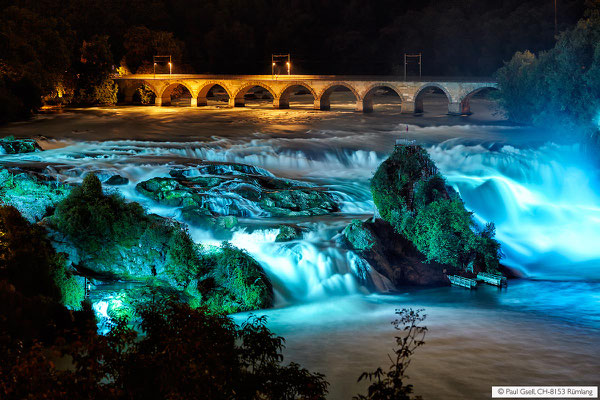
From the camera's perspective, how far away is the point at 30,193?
83.6 ft

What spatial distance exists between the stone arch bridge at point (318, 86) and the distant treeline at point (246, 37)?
209 inches

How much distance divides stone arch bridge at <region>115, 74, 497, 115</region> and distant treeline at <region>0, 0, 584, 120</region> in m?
5.31

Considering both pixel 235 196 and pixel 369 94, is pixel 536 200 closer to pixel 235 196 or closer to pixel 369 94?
pixel 235 196

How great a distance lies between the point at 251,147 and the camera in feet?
142

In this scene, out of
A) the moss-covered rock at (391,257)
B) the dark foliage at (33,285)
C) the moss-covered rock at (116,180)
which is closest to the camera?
the dark foliage at (33,285)

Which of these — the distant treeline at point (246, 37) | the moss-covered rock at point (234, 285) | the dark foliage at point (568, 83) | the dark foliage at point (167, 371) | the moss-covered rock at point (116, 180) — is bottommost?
the moss-covered rock at point (234, 285)

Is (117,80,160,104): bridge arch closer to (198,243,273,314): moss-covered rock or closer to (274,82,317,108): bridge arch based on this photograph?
(274,82,317,108): bridge arch

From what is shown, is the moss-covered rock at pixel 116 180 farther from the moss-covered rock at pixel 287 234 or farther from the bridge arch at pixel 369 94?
the bridge arch at pixel 369 94

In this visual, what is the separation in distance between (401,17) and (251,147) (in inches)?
1985

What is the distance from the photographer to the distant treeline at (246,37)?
61562mm

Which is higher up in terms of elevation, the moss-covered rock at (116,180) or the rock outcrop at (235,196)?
the moss-covered rock at (116,180)

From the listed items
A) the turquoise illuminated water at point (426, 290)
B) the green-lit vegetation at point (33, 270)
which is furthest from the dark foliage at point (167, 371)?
the green-lit vegetation at point (33, 270)

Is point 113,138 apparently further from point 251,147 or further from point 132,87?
point 132,87

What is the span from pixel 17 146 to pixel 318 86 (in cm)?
3314
